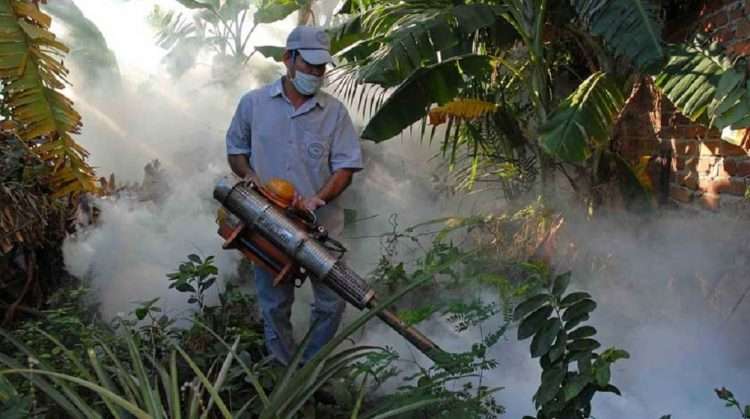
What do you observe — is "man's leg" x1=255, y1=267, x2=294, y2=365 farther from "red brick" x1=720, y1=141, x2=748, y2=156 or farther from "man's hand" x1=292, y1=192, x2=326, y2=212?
"red brick" x1=720, y1=141, x2=748, y2=156

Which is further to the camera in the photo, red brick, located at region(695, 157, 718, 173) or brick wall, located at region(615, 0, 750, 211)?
red brick, located at region(695, 157, 718, 173)

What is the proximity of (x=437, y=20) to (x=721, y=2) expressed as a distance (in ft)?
4.98

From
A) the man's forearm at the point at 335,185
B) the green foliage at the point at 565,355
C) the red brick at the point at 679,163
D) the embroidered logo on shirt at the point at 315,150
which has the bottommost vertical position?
the green foliage at the point at 565,355

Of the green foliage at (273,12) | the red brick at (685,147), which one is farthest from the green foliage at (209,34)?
the red brick at (685,147)

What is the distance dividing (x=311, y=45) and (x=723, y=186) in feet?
7.58

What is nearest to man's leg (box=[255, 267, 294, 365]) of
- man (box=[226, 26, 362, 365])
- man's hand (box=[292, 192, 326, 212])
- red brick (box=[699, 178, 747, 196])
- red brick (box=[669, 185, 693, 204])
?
man (box=[226, 26, 362, 365])

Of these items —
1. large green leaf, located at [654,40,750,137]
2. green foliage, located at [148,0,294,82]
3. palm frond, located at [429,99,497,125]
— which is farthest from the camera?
green foliage, located at [148,0,294,82]

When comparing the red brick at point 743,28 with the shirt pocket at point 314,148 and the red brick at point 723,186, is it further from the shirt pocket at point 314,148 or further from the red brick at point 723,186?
the shirt pocket at point 314,148

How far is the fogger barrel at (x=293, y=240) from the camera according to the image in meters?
2.96

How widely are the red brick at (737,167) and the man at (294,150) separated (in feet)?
6.34

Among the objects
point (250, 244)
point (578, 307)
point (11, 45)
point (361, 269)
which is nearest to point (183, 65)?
point (361, 269)

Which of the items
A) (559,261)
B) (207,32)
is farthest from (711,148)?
(207,32)

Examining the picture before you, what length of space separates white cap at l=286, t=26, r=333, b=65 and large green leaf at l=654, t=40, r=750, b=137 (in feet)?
5.43

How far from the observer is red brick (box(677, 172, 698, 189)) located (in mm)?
4250
